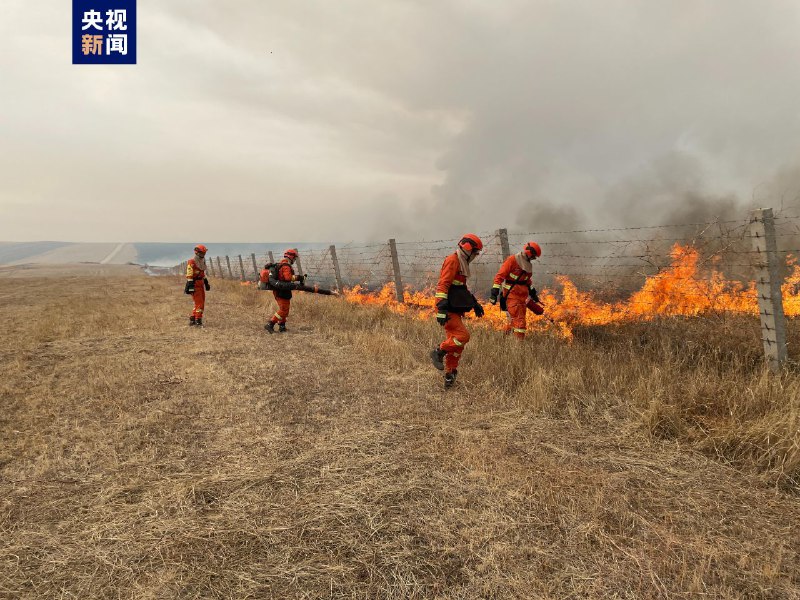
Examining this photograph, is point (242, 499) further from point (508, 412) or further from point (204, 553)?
point (508, 412)

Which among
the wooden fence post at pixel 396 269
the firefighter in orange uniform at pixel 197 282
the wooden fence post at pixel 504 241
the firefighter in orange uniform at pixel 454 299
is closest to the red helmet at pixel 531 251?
the wooden fence post at pixel 504 241

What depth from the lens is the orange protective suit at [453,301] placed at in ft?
15.2

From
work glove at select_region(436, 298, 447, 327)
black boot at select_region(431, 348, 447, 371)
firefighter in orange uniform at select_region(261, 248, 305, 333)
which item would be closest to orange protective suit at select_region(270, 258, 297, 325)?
firefighter in orange uniform at select_region(261, 248, 305, 333)

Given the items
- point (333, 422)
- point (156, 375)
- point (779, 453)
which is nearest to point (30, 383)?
point (156, 375)

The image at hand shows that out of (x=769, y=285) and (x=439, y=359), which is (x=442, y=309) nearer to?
(x=439, y=359)

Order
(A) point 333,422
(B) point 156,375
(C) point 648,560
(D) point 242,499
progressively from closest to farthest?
1. (C) point 648,560
2. (D) point 242,499
3. (A) point 333,422
4. (B) point 156,375

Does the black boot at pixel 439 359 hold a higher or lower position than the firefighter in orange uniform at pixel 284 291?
lower

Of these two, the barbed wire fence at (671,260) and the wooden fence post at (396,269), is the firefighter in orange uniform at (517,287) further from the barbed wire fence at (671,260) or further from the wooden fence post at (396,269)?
Answer: the wooden fence post at (396,269)

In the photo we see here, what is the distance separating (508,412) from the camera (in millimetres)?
4051

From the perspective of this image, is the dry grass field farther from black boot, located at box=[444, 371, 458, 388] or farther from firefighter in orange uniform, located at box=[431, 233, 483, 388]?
firefighter in orange uniform, located at box=[431, 233, 483, 388]

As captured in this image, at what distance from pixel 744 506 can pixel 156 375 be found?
21.8ft

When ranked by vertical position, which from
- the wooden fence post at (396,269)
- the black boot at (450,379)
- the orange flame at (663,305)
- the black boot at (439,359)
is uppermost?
the wooden fence post at (396,269)

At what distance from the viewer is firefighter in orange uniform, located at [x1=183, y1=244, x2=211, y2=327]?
891cm

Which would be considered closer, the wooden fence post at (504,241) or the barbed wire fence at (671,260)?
the barbed wire fence at (671,260)
